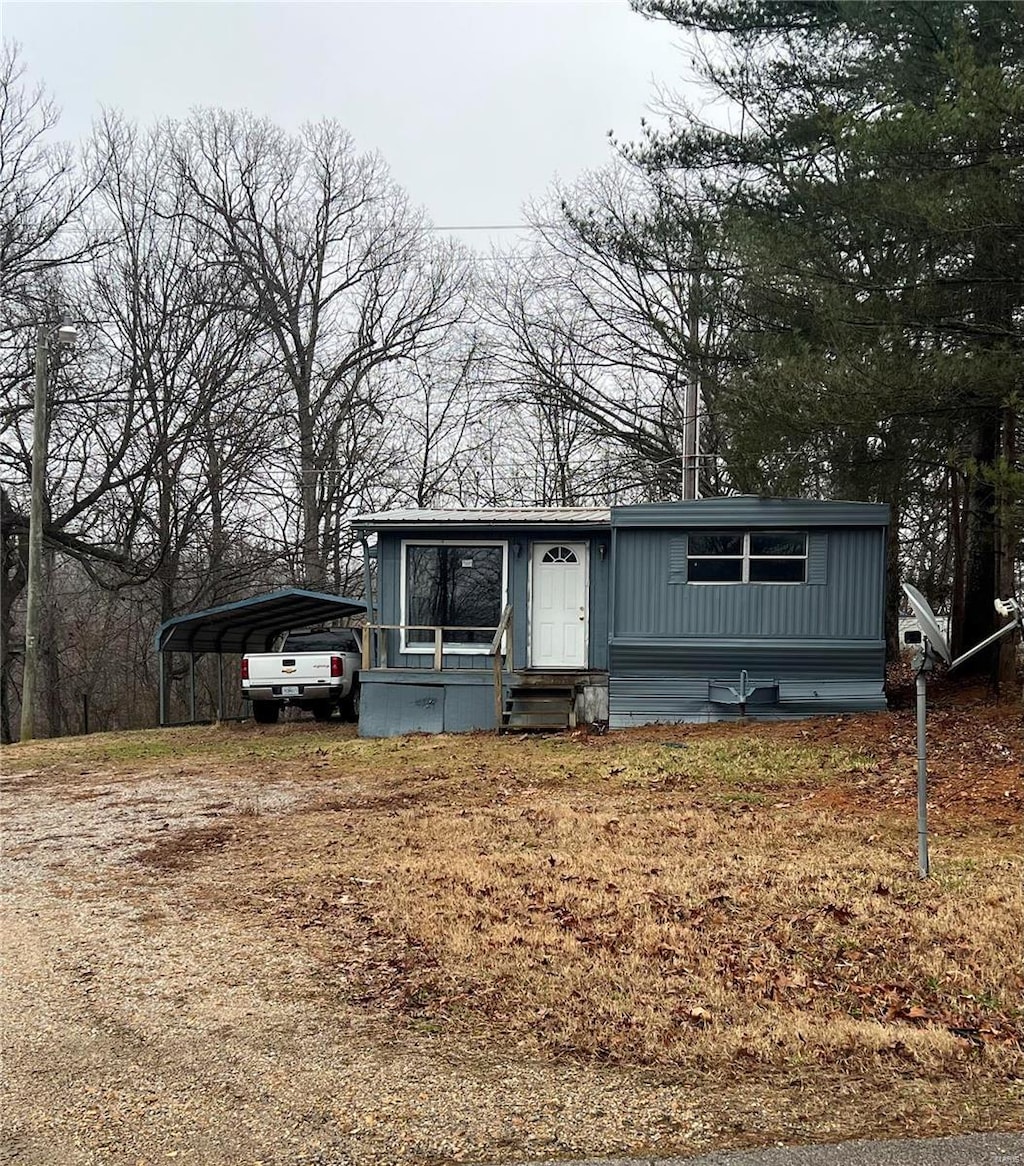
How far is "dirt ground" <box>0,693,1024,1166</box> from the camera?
334 cm

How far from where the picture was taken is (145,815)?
9445 mm

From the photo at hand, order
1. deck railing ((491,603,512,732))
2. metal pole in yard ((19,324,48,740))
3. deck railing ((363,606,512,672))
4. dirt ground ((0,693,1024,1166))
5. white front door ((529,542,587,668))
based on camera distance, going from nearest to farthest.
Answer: dirt ground ((0,693,1024,1166))
deck railing ((491,603,512,732))
deck railing ((363,606,512,672))
white front door ((529,542,587,668))
metal pole in yard ((19,324,48,740))

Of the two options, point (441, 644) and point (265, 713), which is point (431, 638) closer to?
point (441, 644)

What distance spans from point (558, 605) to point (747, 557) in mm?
2857

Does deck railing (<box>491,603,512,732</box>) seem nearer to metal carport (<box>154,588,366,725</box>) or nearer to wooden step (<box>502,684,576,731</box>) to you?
wooden step (<box>502,684,576,731</box>)

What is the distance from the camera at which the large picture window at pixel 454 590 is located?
600 inches

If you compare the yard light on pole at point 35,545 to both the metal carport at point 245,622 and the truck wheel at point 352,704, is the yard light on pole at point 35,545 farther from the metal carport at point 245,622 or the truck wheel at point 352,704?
the truck wheel at point 352,704

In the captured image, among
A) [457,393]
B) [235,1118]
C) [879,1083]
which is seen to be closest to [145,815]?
[235,1118]

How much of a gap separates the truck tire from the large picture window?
2602 millimetres

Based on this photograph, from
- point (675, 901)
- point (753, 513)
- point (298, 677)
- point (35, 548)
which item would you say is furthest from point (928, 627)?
point (35, 548)

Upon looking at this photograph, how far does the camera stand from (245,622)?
19.5 metres

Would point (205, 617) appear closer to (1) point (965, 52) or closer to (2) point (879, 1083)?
(1) point (965, 52)

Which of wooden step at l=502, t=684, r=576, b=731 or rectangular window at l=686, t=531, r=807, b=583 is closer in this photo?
rectangular window at l=686, t=531, r=807, b=583

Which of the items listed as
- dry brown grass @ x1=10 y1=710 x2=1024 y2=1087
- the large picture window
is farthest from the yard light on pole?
dry brown grass @ x1=10 y1=710 x2=1024 y2=1087
